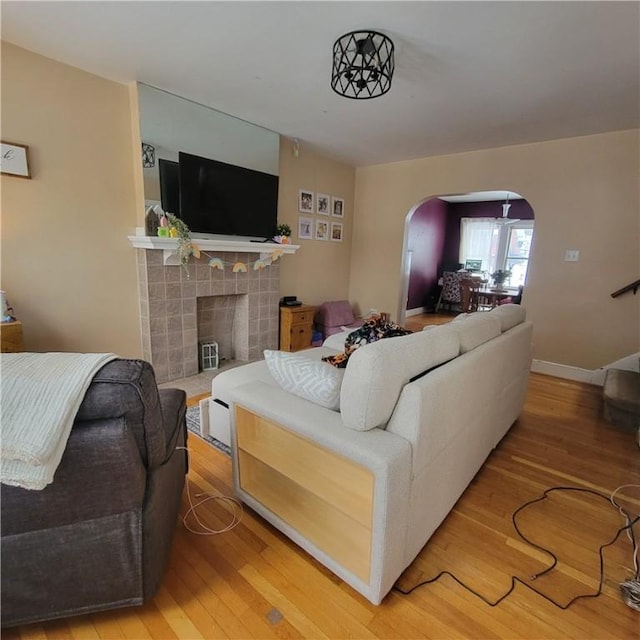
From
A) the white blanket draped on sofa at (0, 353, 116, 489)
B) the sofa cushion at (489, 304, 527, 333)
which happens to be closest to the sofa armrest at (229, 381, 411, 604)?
the white blanket draped on sofa at (0, 353, 116, 489)

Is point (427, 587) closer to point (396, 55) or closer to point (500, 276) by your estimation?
point (396, 55)

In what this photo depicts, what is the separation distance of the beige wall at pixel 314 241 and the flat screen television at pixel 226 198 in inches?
14.3

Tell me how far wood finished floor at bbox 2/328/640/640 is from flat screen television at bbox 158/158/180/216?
2129 mm

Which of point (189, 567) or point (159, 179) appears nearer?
point (189, 567)

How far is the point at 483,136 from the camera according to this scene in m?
3.43

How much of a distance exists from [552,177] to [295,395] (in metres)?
3.71

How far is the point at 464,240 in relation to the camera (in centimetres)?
752

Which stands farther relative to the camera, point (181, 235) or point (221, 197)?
point (221, 197)

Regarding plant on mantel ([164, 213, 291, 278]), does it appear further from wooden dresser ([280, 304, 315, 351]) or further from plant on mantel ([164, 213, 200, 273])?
wooden dresser ([280, 304, 315, 351])

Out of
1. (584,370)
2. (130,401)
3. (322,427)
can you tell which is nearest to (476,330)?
(322,427)

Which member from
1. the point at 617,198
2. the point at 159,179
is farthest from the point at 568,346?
the point at 159,179

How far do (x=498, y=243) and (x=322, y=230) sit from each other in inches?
178

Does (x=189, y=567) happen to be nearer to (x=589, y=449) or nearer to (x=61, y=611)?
(x=61, y=611)

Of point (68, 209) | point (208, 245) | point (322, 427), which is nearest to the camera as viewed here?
point (322, 427)
